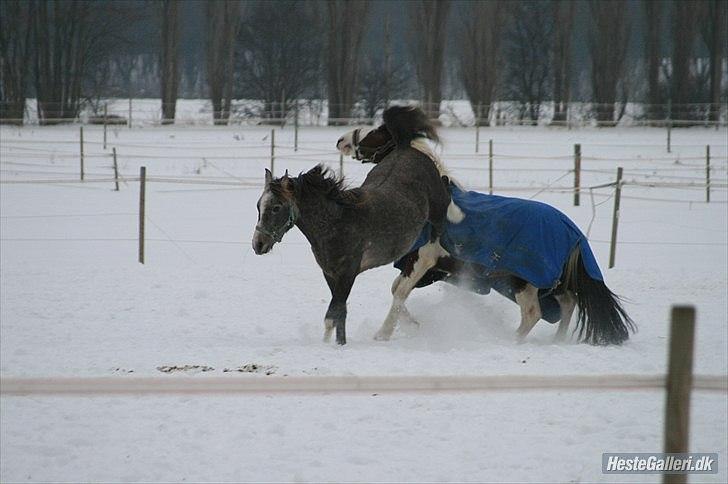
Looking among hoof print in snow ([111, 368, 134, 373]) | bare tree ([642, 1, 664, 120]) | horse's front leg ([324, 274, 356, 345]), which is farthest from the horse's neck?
bare tree ([642, 1, 664, 120])

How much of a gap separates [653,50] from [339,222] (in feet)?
82.8

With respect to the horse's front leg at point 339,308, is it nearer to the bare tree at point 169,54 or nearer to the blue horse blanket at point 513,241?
the blue horse blanket at point 513,241

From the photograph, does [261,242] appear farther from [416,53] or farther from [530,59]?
[530,59]

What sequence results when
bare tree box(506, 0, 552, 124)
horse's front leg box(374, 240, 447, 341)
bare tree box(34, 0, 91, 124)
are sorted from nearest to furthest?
horse's front leg box(374, 240, 447, 341) < bare tree box(34, 0, 91, 124) < bare tree box(506, 0, 552, 124)

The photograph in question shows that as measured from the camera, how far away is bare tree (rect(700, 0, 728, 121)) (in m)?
26.6

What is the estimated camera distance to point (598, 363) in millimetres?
5211

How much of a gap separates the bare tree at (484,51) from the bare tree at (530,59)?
2579mm

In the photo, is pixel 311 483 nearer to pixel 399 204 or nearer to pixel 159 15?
pixel 399 204

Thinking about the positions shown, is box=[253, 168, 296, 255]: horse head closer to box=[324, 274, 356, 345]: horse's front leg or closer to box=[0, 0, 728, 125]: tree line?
box=[324, 274, 356, 345]: horse's front leg

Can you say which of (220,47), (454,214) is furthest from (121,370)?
(220,47)

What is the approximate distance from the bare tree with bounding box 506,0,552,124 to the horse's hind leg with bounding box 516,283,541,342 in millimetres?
24770

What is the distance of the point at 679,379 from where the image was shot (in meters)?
2.39

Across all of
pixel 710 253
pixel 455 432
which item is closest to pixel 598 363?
pixel 455 432

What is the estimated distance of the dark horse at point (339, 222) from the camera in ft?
18.6
